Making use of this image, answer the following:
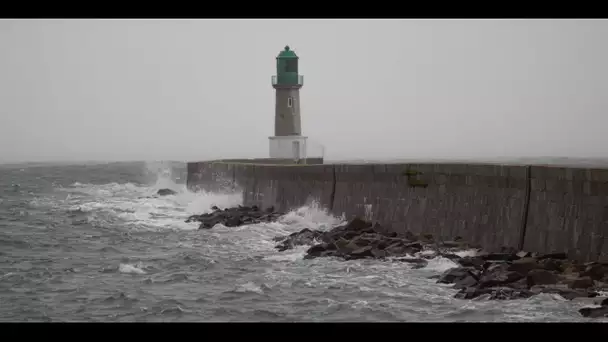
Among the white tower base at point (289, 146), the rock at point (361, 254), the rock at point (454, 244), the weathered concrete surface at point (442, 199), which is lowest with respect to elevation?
the rock at point (361, 254)

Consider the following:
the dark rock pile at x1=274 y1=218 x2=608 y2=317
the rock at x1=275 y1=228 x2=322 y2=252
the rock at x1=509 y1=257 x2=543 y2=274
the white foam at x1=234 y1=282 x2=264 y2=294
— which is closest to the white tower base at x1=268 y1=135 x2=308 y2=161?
the rock at x1=275 y1=228 x2=322 y2=252

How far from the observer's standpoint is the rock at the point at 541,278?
8547mm

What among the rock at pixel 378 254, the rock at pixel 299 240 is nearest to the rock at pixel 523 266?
the rock at pixel 378 254

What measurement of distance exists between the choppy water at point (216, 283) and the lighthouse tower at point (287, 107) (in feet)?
35.1

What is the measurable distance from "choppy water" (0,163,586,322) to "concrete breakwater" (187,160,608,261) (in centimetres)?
87

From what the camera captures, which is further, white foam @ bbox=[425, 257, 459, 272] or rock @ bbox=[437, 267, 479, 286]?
white foam @ bbox=[425, 257, 459, 272]

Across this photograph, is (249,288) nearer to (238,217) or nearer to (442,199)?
(442,199)

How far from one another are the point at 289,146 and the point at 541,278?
20.3 metres

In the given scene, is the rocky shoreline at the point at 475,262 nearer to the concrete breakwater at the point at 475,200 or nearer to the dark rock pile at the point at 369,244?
the dark rock pile at the point at 369,244

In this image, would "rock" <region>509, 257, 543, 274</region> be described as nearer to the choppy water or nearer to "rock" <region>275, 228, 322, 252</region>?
the choppy water

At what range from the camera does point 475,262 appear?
32.5ft

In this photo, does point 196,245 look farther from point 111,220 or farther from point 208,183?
point 208,183

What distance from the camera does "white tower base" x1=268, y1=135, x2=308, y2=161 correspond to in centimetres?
2844

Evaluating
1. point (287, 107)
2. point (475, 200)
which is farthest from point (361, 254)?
point (287, 107)
